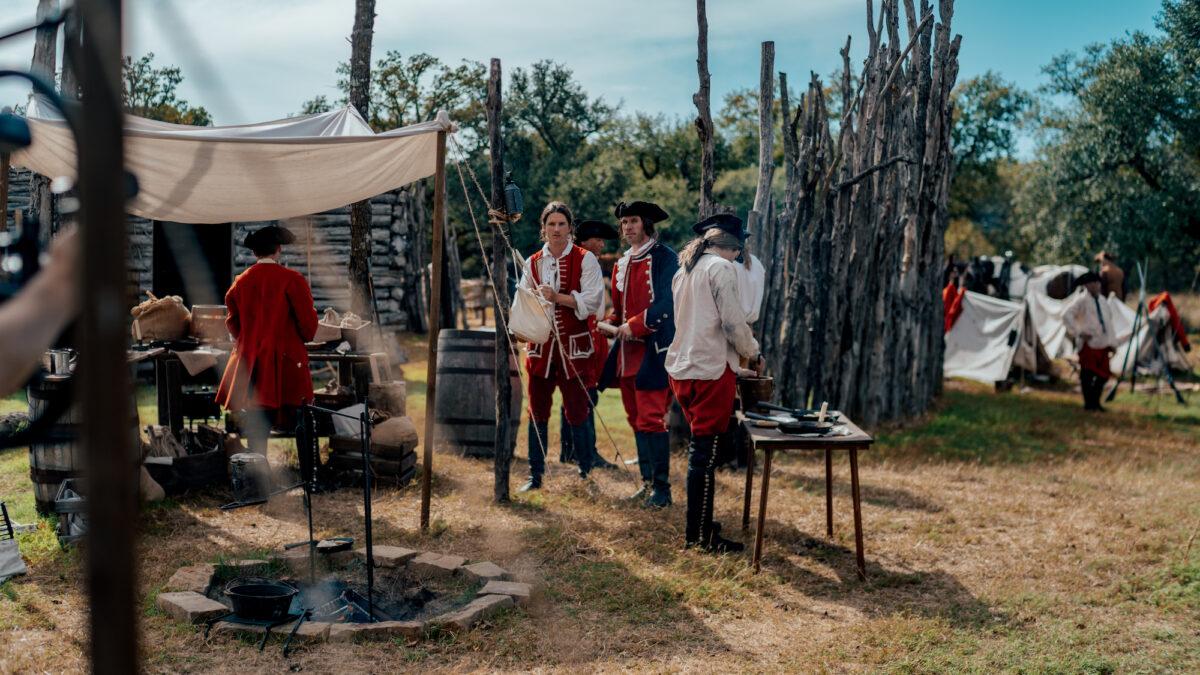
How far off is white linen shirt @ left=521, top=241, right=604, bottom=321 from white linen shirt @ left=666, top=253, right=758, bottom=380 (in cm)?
125

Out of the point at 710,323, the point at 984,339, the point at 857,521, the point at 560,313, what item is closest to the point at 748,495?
the point at 857,521

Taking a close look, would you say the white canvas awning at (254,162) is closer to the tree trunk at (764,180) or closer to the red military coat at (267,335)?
the red military coat at (267,335)

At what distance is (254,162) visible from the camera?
5.28m

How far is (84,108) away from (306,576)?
4.22 metres

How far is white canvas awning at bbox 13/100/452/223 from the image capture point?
16.8 feet

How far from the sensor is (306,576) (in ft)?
15.7

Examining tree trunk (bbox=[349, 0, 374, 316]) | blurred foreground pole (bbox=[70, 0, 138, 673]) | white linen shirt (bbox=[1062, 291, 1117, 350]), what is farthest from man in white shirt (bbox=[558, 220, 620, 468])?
white linen shirt (bbox=[1062, 291, 1117, 350])

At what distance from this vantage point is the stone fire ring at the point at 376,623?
398 centimetres

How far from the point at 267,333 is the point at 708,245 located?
9.49 feet

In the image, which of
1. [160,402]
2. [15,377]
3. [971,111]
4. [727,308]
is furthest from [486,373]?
[971,111]

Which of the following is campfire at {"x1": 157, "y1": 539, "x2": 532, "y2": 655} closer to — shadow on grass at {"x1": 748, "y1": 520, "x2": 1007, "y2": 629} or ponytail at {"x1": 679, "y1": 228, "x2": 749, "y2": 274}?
shadow on grass at {"x1": 748, "y1": 520, "x2": 1007, "y2": 629}

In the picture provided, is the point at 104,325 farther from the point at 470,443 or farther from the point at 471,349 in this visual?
the point at 470,443

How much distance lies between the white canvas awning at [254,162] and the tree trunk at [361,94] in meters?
3.88

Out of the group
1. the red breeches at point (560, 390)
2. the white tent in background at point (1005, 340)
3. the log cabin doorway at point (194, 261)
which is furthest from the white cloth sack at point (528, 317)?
the white tent in background at point (1005, 340)
